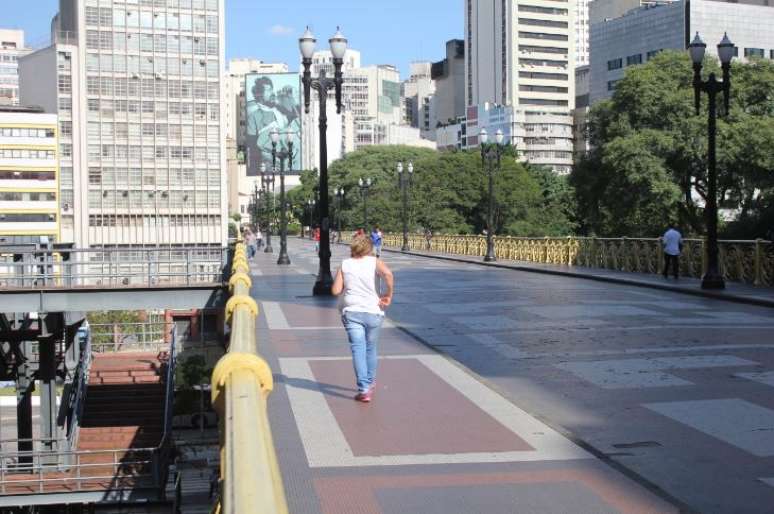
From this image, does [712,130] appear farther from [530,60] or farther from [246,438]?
[530,60]

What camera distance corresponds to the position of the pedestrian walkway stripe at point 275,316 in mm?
16656

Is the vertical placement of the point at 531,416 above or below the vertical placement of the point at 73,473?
above

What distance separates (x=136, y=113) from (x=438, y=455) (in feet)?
325

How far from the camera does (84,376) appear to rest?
4544 cm

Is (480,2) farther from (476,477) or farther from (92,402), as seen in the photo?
(476,477)

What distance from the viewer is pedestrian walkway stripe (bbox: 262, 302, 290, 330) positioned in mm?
16656

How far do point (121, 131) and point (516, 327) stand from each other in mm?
90592

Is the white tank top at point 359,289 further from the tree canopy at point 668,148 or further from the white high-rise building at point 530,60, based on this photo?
the white high-rise building at point 530,60

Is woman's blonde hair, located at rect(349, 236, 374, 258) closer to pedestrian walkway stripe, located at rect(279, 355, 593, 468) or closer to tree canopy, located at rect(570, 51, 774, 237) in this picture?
pedestrian walkway stripe, located at rect(279, 355, 593, 468)

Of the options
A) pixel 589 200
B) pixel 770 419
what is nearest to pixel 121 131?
pixel 589 200

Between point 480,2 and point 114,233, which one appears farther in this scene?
point 480,2

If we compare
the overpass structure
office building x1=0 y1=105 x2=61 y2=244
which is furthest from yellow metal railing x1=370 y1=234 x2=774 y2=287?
office building x1=0 y1=105 x2=61 y2=244

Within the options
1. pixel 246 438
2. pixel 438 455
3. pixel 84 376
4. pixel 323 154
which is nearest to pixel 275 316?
pixel 323 154

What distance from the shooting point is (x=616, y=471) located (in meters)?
6.92
